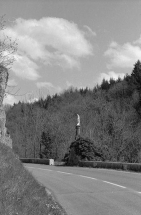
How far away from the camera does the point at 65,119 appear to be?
221ft

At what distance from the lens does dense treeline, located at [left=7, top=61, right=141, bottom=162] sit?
42.4m

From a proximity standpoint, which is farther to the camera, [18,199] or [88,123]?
[88,123]

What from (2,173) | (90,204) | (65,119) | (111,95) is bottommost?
(90,204)

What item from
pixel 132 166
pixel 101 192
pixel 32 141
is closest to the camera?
pixel 101 192

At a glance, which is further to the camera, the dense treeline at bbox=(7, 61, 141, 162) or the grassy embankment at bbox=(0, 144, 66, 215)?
the dense treeline at bbox=(7, 61, 141, 162)

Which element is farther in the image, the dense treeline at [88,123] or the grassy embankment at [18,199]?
the dense treeline at [88,123]

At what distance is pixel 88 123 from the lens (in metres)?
59.7

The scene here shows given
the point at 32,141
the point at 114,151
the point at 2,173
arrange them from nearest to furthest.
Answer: the point at 2,173 → the point at 114,151 → the point at 32,141

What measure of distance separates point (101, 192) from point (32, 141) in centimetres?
6325

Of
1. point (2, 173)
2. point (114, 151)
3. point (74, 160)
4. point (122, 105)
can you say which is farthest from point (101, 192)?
point (122, 105)

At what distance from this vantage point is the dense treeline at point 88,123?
139 feet

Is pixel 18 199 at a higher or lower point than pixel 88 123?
lower

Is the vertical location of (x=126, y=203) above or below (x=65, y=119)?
below

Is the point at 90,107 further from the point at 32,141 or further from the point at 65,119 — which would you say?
the point at 32,141
